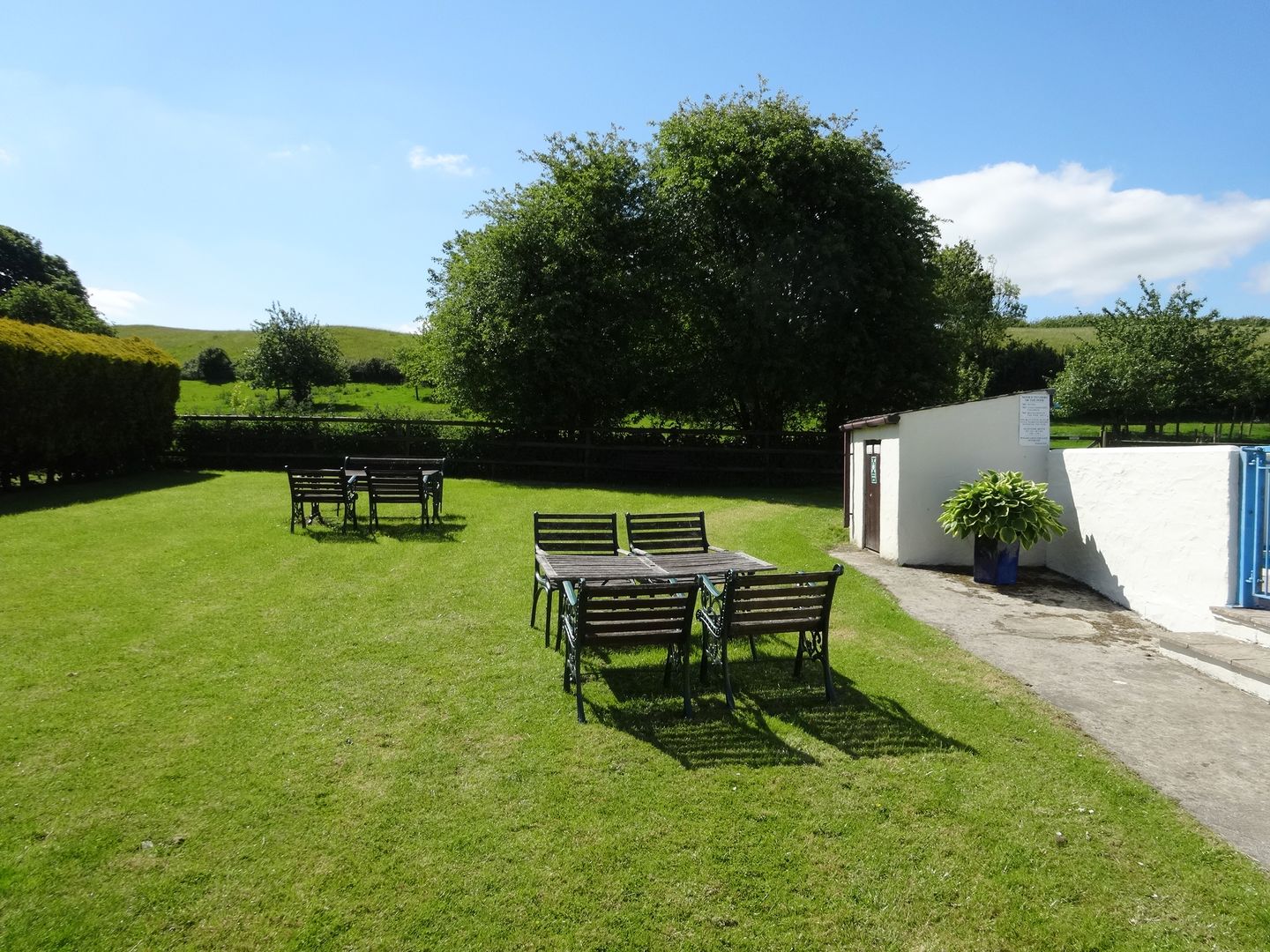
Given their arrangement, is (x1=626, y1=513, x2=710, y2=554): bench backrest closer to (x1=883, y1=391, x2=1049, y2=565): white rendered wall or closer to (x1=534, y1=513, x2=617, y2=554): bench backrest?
(x1=534, y1=513, x2=617, y2=554): bench backrest

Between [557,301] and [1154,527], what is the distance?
17186mm

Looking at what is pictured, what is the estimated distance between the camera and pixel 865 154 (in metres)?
23.1

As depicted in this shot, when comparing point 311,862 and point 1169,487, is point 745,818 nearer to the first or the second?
point 311,862

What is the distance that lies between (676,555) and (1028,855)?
4466 mm

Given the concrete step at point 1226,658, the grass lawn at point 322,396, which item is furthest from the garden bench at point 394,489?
the grass lawn at point 322,396

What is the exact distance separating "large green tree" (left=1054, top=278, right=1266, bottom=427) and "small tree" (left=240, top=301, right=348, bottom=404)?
140ft

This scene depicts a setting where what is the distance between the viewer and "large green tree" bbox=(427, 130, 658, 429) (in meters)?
22.5

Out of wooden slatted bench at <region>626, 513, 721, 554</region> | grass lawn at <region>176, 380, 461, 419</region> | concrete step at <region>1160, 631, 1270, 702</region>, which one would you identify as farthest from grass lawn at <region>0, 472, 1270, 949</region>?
grass lawn at <region>176, 380, 461, 419</region>

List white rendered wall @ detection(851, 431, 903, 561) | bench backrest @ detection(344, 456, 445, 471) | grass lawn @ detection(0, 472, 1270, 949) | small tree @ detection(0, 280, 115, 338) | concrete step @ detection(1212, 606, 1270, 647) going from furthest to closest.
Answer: small tree @ detection(0, 280, 115, 338) < bench backrest @ detection(344, 456, 445, 471) < white rendered wall @ detection(851, 431, 903, 561) < concrete step @ detection(1212, 606, 1270, 647) < grass lawn @ detection(0, 472, 1270, 949)

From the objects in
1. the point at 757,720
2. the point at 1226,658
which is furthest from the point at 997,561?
the point at 757,720

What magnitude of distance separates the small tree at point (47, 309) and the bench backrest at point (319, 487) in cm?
4356

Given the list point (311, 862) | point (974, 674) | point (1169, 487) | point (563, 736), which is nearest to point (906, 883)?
point (563, 736)

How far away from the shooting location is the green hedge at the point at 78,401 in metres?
15.5

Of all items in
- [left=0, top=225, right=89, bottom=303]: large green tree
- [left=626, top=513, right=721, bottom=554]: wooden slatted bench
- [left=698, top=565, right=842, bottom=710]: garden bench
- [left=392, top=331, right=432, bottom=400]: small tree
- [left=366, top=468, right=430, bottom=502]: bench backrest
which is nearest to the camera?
[left=698, top=565, right=842, bottom=710]: garden bench
